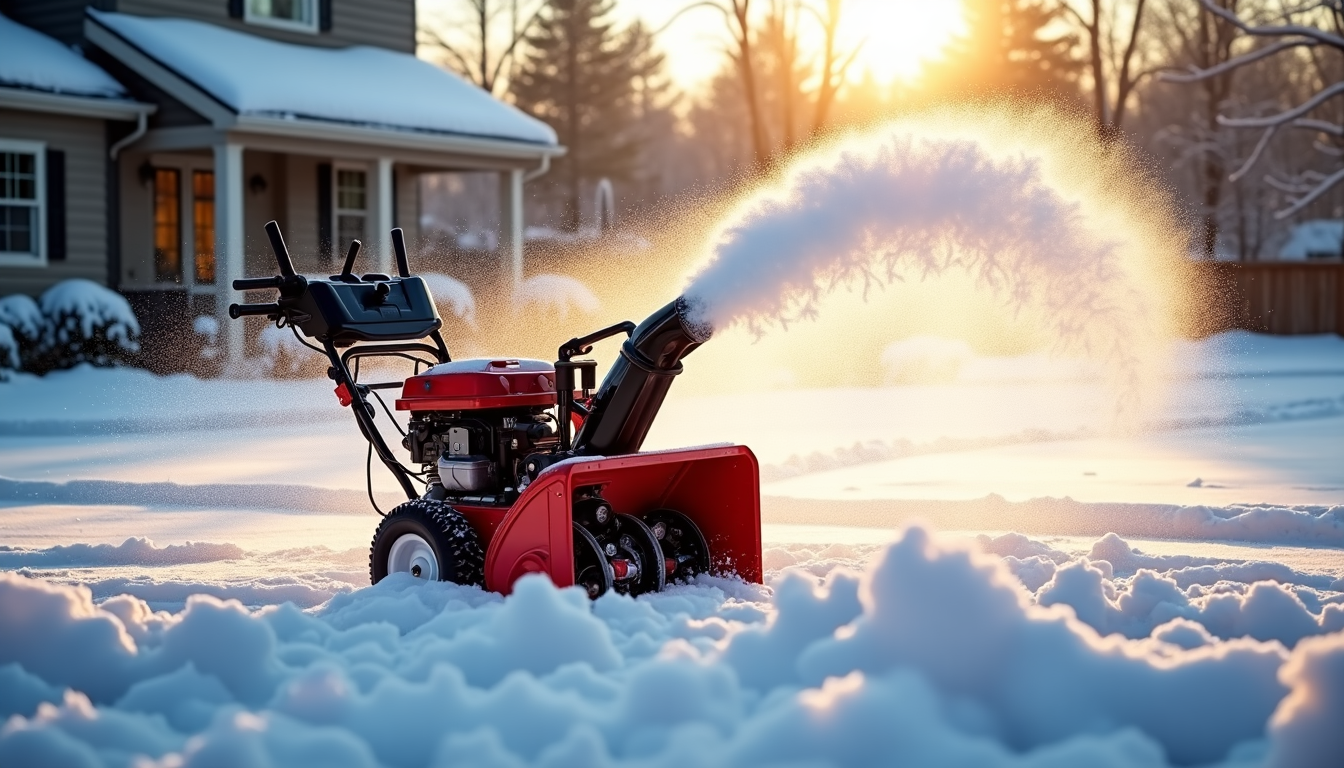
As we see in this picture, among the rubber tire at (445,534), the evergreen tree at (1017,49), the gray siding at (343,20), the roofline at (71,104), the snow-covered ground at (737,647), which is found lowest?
the snow-covered ground at (737,647)

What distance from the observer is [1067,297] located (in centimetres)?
534

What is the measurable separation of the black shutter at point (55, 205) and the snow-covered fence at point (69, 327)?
3.93 feet

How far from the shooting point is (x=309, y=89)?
790 inches

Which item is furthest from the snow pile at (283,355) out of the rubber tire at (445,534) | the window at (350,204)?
the rubber tire at (445,534)

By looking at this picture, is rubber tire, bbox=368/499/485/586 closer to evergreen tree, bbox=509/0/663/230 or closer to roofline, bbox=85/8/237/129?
roofline, bbox=85/8/237/129

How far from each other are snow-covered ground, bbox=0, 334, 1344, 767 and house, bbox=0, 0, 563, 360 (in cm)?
1082

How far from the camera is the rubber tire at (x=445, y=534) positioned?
17.9 feet

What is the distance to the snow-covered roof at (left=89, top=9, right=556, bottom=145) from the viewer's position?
19109mm

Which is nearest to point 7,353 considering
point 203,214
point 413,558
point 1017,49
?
point 203,214

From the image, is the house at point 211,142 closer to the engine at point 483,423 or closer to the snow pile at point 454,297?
the snow pile at point 454,297

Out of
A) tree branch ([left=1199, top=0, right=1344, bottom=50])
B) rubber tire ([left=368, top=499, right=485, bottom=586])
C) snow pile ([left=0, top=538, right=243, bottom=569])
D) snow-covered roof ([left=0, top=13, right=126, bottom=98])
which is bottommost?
snow pile ([left=0, top=538, right=243, bottom=569])

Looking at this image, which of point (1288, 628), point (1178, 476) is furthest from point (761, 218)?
point (1178, 476)

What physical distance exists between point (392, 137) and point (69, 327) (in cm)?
494

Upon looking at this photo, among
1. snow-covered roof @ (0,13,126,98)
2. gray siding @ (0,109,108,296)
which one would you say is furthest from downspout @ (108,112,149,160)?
snow-covered roof @ (0,13,126,98)
